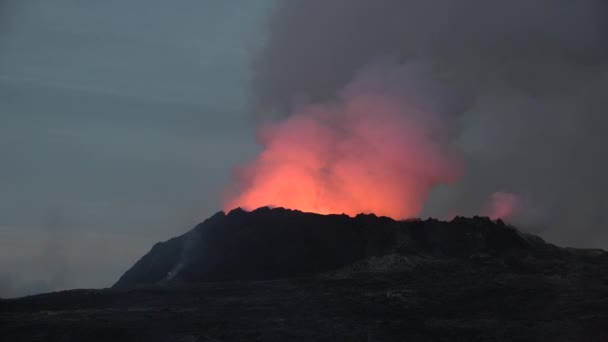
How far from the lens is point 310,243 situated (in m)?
120

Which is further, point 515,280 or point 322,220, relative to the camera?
point 322,220

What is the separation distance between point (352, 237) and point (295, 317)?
2433 centimetres

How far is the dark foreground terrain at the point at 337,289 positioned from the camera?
94.3 metres

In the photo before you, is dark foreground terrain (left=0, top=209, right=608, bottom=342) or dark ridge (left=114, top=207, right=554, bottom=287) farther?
dark ridge (left=114, top=207, right=554, bottom=287)

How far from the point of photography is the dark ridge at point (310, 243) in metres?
118

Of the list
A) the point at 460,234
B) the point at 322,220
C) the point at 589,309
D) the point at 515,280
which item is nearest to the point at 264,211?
the point at 322,220

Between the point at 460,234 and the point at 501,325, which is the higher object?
the point at 460,234

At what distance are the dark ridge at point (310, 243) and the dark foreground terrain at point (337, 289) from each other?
163mm

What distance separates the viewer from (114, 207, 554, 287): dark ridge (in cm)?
11788

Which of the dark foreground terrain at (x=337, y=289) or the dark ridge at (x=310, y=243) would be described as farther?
the dark ridge at (x=310, y=243)

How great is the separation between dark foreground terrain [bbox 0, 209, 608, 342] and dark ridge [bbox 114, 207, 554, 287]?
16 centimetres

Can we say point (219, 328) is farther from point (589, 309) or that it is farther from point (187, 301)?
point (589, 309)

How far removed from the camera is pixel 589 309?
9950cm

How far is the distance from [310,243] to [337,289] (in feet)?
43.5
